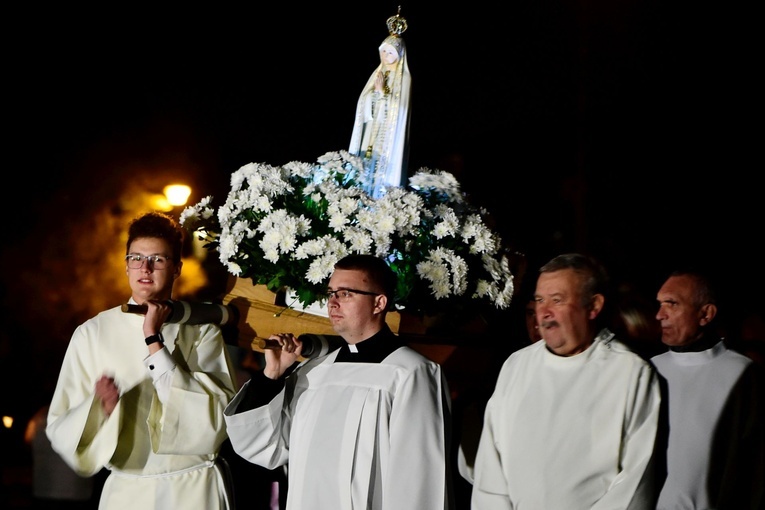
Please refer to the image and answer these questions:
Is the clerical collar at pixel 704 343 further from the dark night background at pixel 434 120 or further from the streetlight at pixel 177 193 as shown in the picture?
the streetlight at pixel 177 193

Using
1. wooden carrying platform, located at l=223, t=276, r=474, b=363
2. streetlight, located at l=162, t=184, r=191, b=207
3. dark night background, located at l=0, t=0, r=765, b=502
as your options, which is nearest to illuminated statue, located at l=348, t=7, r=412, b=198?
wooden carrying platform, located at l=223, t=276, r=474, b=363

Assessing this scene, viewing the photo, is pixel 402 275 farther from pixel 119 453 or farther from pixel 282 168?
pixel 119 453

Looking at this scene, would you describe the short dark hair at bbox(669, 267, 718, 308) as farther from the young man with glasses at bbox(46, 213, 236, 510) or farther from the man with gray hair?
the young man with glasses at bbox(46, 213, 236, 510)

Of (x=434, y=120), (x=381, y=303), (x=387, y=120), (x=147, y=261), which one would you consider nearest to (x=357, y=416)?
(x=381, y=303)

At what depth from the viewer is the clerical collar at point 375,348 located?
150 inches

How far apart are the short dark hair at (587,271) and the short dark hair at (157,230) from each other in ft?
6.22

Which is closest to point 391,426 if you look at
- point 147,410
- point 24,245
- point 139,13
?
point 147,410

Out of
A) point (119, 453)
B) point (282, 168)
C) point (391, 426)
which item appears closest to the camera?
point (391, 426)

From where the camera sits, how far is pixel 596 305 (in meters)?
3.63

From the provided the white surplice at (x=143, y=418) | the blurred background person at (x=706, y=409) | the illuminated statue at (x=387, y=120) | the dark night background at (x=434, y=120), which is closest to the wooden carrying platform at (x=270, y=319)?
the white surplice at (x=143, y=418)

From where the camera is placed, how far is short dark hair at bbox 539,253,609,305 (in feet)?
11.9

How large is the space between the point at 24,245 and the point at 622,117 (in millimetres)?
6479

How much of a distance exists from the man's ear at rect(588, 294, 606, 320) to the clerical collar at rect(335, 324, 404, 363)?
0.90 meters

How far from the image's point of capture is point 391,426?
3.62m
